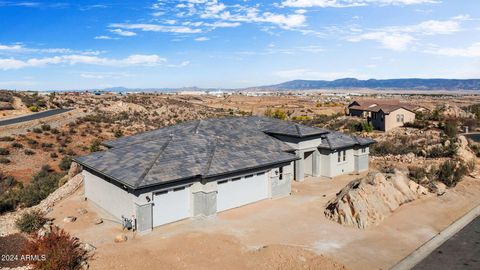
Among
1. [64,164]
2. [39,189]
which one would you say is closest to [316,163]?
[39,189]

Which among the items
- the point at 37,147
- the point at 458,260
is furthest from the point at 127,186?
the point at 37,147

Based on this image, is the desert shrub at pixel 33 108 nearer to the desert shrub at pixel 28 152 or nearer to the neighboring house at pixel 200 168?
the desert shrub at pixel 28 152

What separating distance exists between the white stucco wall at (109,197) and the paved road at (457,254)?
13.4 m

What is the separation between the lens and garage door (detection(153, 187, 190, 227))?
60.4 feet

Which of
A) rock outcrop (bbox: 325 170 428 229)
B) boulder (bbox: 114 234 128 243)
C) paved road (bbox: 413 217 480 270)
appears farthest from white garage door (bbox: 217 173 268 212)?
paved road (bbox: 413 217 480 270)

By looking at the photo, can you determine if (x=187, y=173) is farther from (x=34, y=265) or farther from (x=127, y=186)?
(x=34, y=265)

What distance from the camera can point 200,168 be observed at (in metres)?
19.9

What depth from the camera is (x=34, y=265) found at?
14.0 m

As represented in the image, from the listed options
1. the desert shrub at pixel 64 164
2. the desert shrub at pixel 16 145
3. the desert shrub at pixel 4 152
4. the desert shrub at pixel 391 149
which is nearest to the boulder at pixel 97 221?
the desert shrub at pixel 64 164

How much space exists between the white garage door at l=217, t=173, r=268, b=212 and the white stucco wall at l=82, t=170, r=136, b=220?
4887mm

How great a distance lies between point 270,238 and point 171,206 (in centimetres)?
532

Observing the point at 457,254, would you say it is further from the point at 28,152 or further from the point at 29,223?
the point at 28,152

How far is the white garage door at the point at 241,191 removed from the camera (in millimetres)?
20734

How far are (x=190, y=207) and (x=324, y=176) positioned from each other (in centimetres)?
1319
